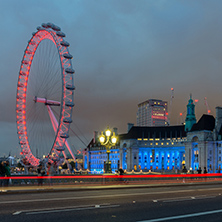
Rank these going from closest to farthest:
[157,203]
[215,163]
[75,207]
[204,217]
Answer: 1. [204,217]
2. [75,207]
3. [157,203]
4. [215,163]

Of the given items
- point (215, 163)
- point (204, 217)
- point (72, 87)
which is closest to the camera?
point (204, 217)

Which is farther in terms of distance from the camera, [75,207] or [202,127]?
[202,127]

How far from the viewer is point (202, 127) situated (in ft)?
508

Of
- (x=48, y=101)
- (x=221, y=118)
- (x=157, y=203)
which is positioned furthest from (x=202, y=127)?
(x=157, y=203)

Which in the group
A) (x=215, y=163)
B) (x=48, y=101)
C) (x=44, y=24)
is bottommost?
(x=215, y=163)

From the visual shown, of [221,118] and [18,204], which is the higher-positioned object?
[221,118]

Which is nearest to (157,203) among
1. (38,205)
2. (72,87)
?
(38,205)

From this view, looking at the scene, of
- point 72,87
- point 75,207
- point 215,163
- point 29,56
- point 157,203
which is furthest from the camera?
point 215,163

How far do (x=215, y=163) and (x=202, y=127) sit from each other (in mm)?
16550

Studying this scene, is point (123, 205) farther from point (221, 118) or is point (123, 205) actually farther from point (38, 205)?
point (221, 118)

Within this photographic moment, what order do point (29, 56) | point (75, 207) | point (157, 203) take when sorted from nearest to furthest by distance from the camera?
1. point (75, 207)
2. point (157, 203)
3. point (29, 56)

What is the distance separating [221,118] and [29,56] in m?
106

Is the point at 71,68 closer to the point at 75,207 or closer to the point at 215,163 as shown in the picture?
the point at 75,207

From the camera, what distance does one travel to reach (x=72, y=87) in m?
65.6
